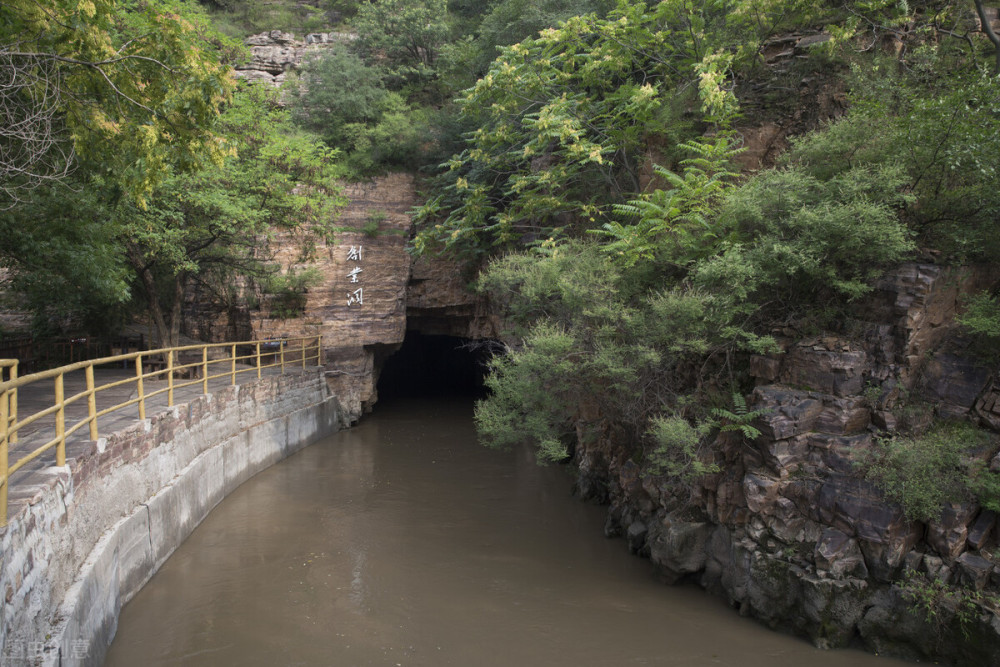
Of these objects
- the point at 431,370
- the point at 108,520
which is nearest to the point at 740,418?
the point at 108,520

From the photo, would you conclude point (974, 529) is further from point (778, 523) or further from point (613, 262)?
point (613, 262)

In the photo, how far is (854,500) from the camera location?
7340 millimetres

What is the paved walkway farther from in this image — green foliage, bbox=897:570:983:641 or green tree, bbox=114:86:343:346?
green foliage, bbox=897:570:983:641

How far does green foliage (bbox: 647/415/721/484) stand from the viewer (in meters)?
7.98

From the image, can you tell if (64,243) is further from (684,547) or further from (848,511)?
(848,511)

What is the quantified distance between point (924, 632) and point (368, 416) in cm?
1677

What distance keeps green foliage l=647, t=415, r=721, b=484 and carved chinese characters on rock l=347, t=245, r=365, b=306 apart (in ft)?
42.8

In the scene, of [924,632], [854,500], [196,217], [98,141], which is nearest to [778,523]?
[854,500]

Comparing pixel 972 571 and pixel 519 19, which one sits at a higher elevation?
pixel 519 19

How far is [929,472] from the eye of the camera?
696 centimetres

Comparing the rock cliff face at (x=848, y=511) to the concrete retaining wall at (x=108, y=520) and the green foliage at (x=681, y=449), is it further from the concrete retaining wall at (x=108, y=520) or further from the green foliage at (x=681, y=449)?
the concrete retaining wall at (x=108, y=520)

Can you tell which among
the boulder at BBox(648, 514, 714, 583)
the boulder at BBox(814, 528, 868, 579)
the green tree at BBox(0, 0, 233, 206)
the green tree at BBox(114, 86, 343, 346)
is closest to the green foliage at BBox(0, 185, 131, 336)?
the green tree at BBox(0, 0, 233, 206)

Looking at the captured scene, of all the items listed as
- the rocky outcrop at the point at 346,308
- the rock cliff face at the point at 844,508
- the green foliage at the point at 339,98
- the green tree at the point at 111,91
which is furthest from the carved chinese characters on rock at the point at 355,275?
the green tree at the point at 111,91

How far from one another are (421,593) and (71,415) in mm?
5483
